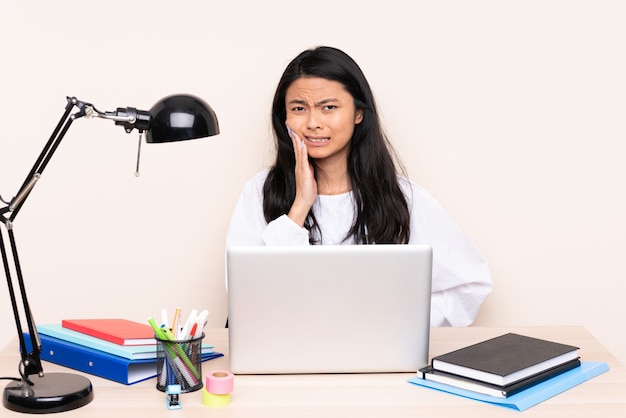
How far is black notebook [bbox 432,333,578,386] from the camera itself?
59.2 inches

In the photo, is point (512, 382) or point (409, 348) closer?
point (512, 382)

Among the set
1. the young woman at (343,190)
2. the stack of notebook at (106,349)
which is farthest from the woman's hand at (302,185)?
the stack of notebook at (106,349)

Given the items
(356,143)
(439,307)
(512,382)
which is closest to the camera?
(512,382)

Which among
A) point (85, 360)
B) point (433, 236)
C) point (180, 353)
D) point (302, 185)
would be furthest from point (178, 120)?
point (433, 236)

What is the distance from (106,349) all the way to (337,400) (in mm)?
511

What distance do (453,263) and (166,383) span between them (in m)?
1.34

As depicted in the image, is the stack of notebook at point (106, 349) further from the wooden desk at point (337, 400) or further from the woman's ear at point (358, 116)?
the woman's ear at point (358, 116)

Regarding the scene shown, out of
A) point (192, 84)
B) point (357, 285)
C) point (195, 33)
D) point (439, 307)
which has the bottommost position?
point (439, 307)

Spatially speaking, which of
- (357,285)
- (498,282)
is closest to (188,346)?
(357,285)

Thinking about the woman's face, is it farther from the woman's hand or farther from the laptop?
the laptop

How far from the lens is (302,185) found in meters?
2.61

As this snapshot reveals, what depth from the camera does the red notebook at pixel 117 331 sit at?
5.39 ft

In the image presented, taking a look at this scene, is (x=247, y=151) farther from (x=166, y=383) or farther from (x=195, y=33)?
(x=166, y=383)

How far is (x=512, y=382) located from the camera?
1497 mm
